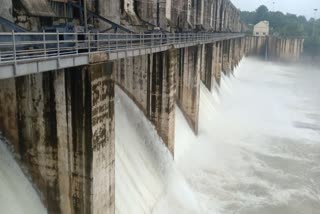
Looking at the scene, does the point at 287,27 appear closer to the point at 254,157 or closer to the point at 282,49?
the point at 282,49

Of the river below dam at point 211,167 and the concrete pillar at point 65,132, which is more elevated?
the concrete pillar at point 65,132

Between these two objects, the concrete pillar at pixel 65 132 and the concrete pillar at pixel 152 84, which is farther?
the concrete pillar at pixel 152 84

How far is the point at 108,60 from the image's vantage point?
10805mm

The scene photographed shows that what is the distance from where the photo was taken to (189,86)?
25.0m

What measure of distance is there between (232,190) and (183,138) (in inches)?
229

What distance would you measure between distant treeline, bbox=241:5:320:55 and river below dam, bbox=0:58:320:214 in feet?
261

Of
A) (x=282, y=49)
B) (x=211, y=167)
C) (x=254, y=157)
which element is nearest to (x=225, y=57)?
(x=254, y=157)

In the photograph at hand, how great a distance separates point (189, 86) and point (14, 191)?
16714 millimetres

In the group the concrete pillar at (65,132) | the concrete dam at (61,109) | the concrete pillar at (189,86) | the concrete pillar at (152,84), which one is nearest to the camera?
the concrete dam at (61,109)

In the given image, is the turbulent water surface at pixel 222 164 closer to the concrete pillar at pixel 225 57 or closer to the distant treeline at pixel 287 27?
the concrete pillar at pixel 225 57

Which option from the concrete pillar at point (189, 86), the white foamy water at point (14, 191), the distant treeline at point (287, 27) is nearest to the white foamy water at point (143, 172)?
the white foamy water at point (14, 191)

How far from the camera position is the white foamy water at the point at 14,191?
32.1ft

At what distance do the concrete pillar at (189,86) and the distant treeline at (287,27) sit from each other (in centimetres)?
8859

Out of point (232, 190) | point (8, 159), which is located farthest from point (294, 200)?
point (8, 159)
